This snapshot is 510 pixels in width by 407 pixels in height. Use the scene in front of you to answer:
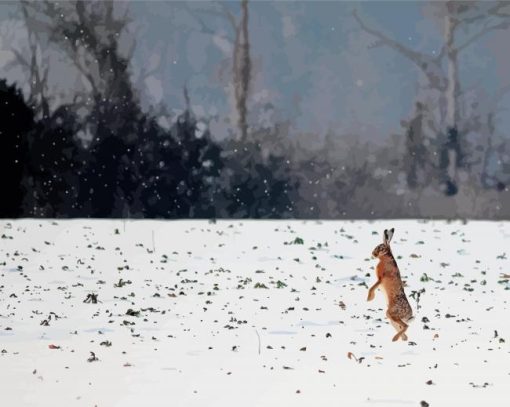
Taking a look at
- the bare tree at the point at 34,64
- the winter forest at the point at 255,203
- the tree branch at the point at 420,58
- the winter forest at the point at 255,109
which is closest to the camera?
the winter forest at the point at 255,203

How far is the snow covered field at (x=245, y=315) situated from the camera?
9.12 metres

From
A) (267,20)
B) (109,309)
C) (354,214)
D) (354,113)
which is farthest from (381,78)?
(109,309)

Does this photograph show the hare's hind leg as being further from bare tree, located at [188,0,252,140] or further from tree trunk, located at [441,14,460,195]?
tree trunk, located at [441,14,460,195]

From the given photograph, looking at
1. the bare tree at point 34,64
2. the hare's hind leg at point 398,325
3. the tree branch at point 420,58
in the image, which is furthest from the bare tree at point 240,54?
the hare's hind leg at point 398,325

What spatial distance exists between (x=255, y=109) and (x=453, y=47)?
7348mm

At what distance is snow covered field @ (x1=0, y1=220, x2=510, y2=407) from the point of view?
9125mm

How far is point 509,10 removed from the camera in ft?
131

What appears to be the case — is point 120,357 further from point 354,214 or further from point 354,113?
point 354,113

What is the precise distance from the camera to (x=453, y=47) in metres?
39.0

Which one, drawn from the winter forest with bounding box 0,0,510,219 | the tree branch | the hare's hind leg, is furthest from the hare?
the tree branch

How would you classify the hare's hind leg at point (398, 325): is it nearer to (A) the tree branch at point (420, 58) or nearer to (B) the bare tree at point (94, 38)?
(B) the bare tree at point (94, 38)

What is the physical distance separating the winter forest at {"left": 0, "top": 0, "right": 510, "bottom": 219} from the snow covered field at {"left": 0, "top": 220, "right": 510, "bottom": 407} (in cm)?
630

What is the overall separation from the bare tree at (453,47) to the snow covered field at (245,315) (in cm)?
1511

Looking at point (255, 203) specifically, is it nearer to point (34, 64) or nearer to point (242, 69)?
point (34, 64)
